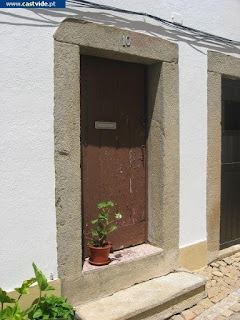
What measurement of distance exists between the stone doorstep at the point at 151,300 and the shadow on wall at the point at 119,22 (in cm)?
235

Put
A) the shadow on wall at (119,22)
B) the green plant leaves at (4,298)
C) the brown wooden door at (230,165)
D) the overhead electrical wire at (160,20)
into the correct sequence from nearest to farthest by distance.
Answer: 1. the green plant leaves at (4,298)
2. the shadow on wall at (119,22)
3. the overhead electrical wire at (160,20)
4. the brown wooden door at (230,165)

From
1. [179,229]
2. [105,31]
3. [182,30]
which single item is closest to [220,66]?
[182,30]

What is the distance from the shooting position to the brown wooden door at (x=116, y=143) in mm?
3346

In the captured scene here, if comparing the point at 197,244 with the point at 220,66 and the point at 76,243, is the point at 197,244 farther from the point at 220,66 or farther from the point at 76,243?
the point at 220,66

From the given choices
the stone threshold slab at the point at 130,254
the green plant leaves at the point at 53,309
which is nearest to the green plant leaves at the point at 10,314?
the green plant leaves at the point at 53,309

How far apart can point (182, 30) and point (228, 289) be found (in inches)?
111

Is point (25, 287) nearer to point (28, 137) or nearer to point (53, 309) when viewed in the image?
point (53, 309)

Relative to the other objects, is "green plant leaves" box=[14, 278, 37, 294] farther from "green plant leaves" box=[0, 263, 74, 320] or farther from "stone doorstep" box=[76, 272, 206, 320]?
"stone doorstep" box=[76, 272, 206, 320]

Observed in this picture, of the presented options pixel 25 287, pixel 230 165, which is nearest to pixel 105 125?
pixel 25 287

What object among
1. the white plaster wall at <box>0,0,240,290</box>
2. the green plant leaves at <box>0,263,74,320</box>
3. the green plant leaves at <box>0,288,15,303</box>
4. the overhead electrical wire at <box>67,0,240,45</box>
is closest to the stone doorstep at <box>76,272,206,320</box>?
the green plant leaves at <box>0,263,74,320</box>

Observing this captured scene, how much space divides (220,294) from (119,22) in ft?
9.47

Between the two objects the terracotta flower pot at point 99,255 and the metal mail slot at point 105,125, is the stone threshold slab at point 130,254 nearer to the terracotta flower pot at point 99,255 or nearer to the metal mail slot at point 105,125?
the terracotta flower pot at point 99,255

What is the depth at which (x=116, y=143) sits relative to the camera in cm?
355

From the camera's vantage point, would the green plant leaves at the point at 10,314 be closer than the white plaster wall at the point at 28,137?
Yes
